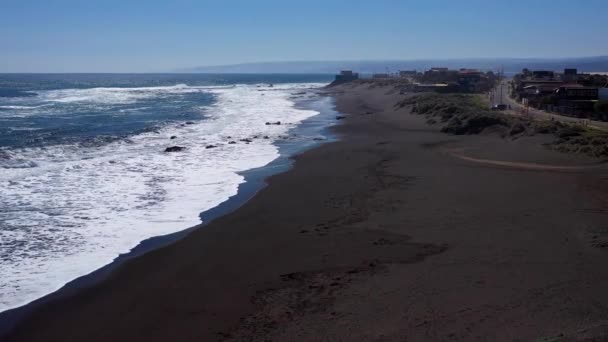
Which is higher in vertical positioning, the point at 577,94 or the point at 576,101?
the point at 577,94

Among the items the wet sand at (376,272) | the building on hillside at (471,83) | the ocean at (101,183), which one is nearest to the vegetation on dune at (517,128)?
the wet sand at (376,272)

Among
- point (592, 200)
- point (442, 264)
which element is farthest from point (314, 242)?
point (592, 200)

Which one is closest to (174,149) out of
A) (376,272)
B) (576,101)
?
(376,272)

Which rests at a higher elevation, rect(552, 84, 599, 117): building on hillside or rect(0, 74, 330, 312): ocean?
rect(552, 84, 599, 117): building on hillside

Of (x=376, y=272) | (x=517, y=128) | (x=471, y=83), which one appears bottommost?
(x=376, y=272)

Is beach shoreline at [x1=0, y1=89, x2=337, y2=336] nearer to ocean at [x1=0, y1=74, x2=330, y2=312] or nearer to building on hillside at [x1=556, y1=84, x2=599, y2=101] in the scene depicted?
ocean at [x1=0, y1=74, x2=330, y2=312]

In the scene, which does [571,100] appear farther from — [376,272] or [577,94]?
[376,272]

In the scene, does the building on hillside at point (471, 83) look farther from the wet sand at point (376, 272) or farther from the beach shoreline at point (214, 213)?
the wet sand at point (376, 272)

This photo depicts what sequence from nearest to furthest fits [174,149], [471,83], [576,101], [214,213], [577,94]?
[214,213] < [174,149] < [576,101] < [577,94] < [471,83]

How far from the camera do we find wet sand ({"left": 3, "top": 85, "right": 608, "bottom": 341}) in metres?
8.65

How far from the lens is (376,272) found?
1087cm

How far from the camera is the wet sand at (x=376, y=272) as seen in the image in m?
8.65

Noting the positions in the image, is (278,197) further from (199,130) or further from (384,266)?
(199,130)

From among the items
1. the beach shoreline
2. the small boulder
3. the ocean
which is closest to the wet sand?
the beach shoreline
